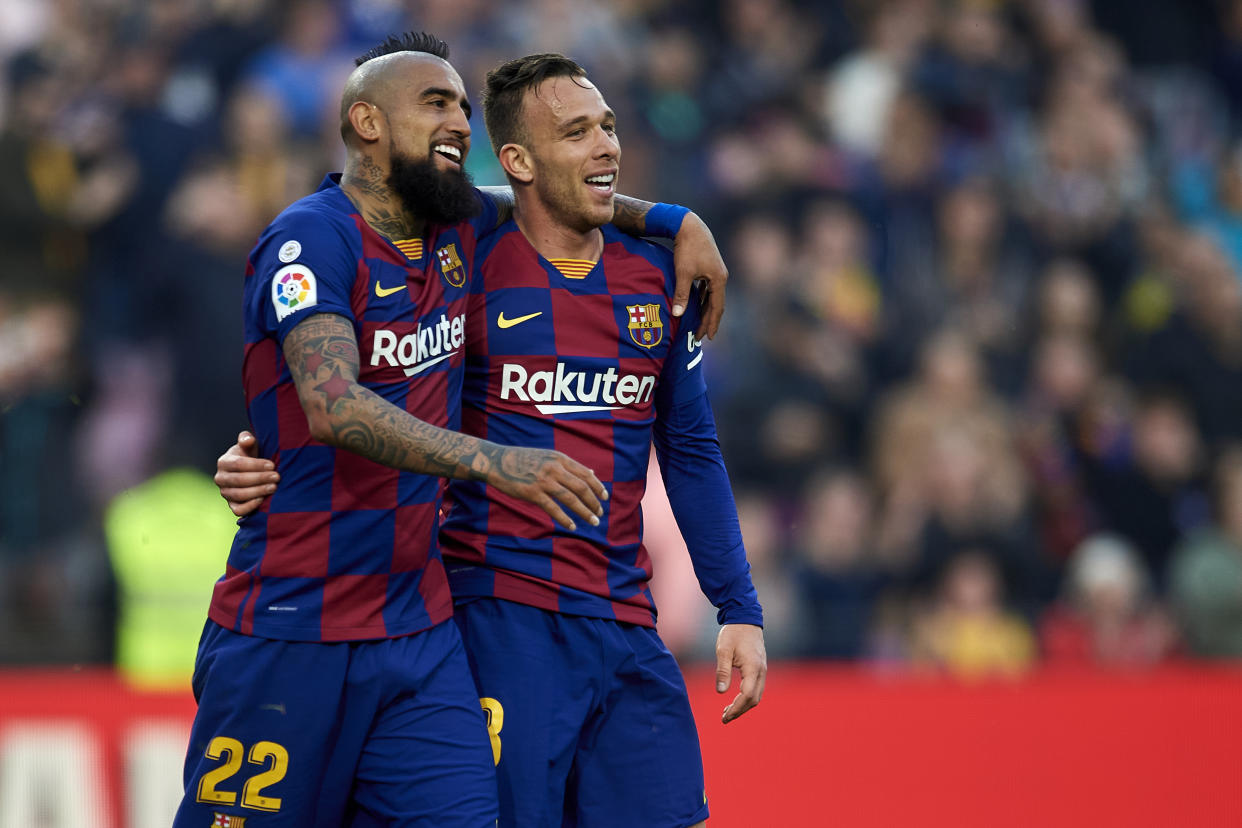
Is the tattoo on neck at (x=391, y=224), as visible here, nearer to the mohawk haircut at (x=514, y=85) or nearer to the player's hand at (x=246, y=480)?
the mohawk haircut at (x=514, y=85)

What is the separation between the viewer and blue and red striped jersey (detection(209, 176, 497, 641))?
342cm

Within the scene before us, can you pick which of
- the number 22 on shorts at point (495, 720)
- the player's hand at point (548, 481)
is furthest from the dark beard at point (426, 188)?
the number 22 on shorts at point (495, 720)

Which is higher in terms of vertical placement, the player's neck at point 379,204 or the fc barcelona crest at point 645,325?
the player's neck at point 379,204

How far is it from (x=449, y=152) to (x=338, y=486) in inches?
33.2

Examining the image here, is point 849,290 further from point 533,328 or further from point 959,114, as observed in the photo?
point 533,328

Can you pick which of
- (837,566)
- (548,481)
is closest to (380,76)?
(548,481)

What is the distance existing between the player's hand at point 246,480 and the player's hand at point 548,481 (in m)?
0.67

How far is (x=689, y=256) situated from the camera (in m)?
3.97

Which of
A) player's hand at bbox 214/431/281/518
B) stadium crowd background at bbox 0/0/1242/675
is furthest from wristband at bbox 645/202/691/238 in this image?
stadium crowd background at bbox 0/0/1242/675

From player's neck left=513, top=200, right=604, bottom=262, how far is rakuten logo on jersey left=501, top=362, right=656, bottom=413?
0.32 metres

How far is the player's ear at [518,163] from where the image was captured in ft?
12.7

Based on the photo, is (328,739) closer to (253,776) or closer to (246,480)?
(253,776)

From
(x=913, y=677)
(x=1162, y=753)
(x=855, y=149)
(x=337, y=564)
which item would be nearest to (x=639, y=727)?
(x=337, y=564)

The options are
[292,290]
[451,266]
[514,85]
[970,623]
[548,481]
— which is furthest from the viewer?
[970,623]
